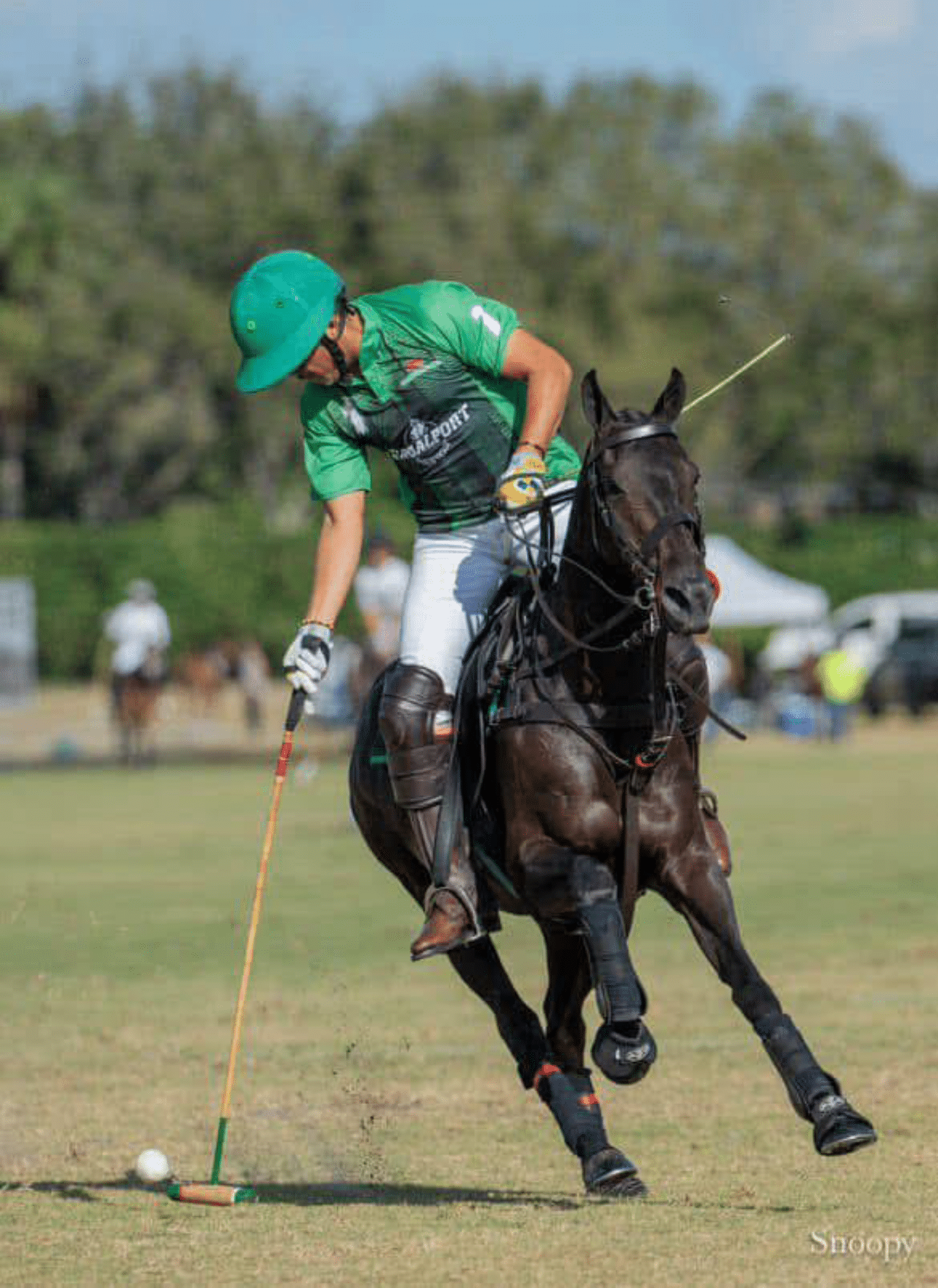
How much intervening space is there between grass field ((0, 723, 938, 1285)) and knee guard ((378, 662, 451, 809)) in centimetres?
126

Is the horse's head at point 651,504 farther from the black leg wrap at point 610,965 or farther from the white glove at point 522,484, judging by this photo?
the black leg wrap at point 610,965

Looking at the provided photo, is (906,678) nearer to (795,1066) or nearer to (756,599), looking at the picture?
(756,599)

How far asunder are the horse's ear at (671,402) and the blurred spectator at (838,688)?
29.0m

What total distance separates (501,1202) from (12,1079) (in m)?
3.34

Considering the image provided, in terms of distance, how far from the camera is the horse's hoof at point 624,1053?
6.57 metres

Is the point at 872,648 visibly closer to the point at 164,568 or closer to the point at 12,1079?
the point at 164,568

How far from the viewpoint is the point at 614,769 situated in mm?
6824

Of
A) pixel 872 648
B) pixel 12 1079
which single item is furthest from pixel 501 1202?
pixel 872 648

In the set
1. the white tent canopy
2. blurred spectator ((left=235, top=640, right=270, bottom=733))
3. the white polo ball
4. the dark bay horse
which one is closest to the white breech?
the dark bay horse

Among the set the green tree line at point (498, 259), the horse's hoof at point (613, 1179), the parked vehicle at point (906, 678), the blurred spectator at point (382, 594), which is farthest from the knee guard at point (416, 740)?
the green tree line at point (498, 259)

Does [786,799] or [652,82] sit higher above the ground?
[652,82]

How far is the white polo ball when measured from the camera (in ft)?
25.1

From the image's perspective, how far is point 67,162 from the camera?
252 feet

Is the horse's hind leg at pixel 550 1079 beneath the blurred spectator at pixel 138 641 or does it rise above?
above
